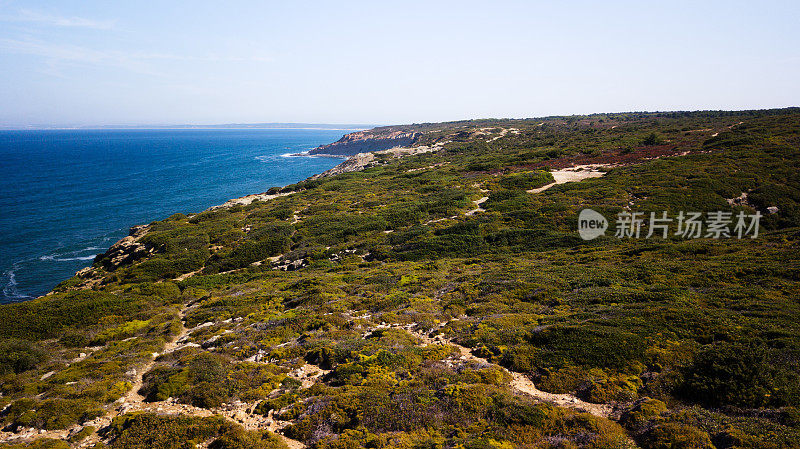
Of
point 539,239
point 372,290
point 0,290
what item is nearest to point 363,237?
point 372,290

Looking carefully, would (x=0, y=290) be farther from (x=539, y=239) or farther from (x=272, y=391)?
(x=539, y=239)

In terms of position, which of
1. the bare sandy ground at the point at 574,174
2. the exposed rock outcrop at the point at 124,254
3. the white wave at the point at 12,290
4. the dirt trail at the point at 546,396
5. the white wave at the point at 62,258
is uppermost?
the bare sandy ground at the point at 574,174

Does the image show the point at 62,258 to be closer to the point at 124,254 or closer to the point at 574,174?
the point at 124,254

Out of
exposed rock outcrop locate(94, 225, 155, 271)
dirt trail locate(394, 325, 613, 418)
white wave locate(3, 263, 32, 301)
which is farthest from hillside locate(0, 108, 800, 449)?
white wave locate(3, 263, 32, 301)

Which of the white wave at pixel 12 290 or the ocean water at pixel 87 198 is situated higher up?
the ocean water at pixel 87 198

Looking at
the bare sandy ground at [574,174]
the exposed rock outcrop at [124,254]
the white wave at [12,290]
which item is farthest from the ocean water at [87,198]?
the bare sandy ground at [574,174]

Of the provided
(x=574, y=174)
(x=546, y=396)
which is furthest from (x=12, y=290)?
(x=574, y=174)

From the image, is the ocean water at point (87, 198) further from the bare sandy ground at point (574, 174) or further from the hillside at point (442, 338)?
the bare sandy ground at point (574, 174)

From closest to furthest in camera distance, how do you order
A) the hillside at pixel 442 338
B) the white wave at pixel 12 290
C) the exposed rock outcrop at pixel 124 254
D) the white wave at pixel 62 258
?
the hillside at pixel 442 338
the exposed rock outcrop at pixel 124 254
the white wave at pixel 12 290
the white wave at pixel 62 258
